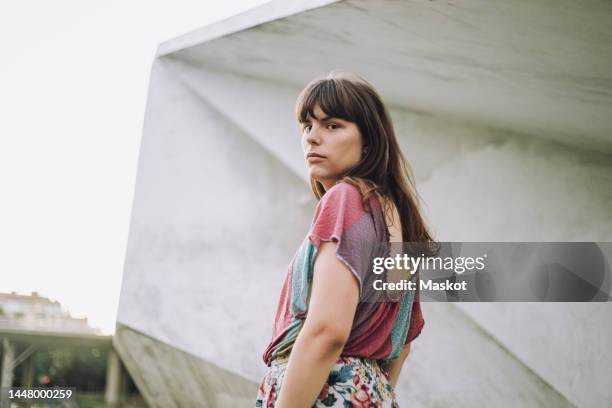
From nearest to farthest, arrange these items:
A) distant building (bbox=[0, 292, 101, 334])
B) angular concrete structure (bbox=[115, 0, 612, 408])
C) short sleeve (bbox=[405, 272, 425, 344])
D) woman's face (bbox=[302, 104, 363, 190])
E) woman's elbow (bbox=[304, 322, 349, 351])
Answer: woman's elbow (bbox=[304, 322, 349, 351])
woman's face (bbox=[302, 104, 363, 190])
short sleeve (bbox=[405, 272, 425, 344])
angular concrete structure (bbox=[115, 0, 612, 408])
distant building (bbox=[0, 292, 101, 334])

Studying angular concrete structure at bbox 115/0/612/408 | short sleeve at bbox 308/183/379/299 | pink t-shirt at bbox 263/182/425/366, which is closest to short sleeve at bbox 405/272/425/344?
pink t-shirt at bbox 263/182/425/366

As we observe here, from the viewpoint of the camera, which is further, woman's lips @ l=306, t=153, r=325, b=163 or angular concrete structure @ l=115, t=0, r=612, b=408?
angular concrete structure @ l=115, t=0, r=612, b=408

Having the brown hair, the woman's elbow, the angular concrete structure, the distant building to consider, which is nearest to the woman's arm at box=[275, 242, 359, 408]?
the woman's elbow

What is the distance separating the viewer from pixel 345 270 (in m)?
1.13

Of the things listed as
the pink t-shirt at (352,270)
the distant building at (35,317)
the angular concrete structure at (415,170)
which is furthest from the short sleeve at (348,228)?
the distant building at (35,317)

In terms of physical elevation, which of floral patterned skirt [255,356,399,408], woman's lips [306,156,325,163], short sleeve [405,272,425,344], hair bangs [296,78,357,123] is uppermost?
hair bangs [296,78,357,123]

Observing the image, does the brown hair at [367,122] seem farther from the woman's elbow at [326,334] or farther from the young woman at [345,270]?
the woman's elbow at [326,334]

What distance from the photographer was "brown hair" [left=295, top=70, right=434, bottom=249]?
4.39 ft

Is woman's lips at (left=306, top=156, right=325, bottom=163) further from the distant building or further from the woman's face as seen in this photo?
the distant building

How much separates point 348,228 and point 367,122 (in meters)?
0.28

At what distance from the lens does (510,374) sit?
3648 mm

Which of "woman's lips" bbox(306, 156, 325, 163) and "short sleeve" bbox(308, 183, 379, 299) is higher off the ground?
"woman's lips" bbox(306, 156, 325, 163)

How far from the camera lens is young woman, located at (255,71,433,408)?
1096 mm

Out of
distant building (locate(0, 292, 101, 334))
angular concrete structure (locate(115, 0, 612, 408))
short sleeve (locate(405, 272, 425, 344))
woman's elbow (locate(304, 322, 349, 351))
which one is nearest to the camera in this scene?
woman's elbow (locate(304, 322, 349, 351))
